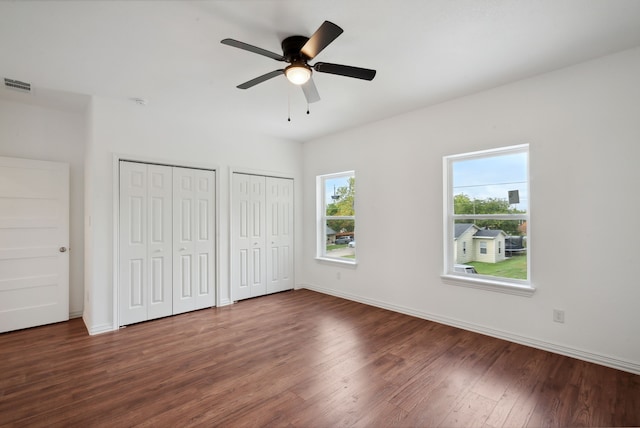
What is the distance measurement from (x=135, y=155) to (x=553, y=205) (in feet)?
15.7

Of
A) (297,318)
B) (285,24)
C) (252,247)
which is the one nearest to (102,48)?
(285,24)

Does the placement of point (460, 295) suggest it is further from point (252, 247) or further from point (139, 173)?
point (139, 173)

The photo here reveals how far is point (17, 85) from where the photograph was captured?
10.3ft

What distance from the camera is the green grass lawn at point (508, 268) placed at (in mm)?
3157

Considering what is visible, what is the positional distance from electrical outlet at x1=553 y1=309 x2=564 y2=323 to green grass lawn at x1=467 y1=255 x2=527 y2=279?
1.33ft

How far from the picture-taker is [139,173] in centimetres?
378

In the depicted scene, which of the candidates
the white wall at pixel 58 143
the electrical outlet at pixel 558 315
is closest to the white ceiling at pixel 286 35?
the white wall at pixel 58 143

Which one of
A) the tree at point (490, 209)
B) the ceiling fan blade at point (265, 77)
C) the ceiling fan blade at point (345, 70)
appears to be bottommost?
the tree at point (490, 209)

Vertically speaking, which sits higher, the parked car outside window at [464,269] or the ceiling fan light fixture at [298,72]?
the ceiling fan light fixture at [298,72]

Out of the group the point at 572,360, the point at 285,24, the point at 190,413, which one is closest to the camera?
the point at 190,413

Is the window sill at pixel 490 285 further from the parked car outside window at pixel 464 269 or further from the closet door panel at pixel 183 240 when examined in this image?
the closet door panel at pixel 183 240

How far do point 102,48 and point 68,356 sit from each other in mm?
2895

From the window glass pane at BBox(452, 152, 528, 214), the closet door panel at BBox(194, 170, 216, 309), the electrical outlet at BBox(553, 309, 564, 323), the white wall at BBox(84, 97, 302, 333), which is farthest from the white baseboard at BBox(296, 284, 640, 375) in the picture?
the white wall at BBox(84, 97, 302, 333)

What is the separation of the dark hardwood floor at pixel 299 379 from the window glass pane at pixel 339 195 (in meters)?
2.04
